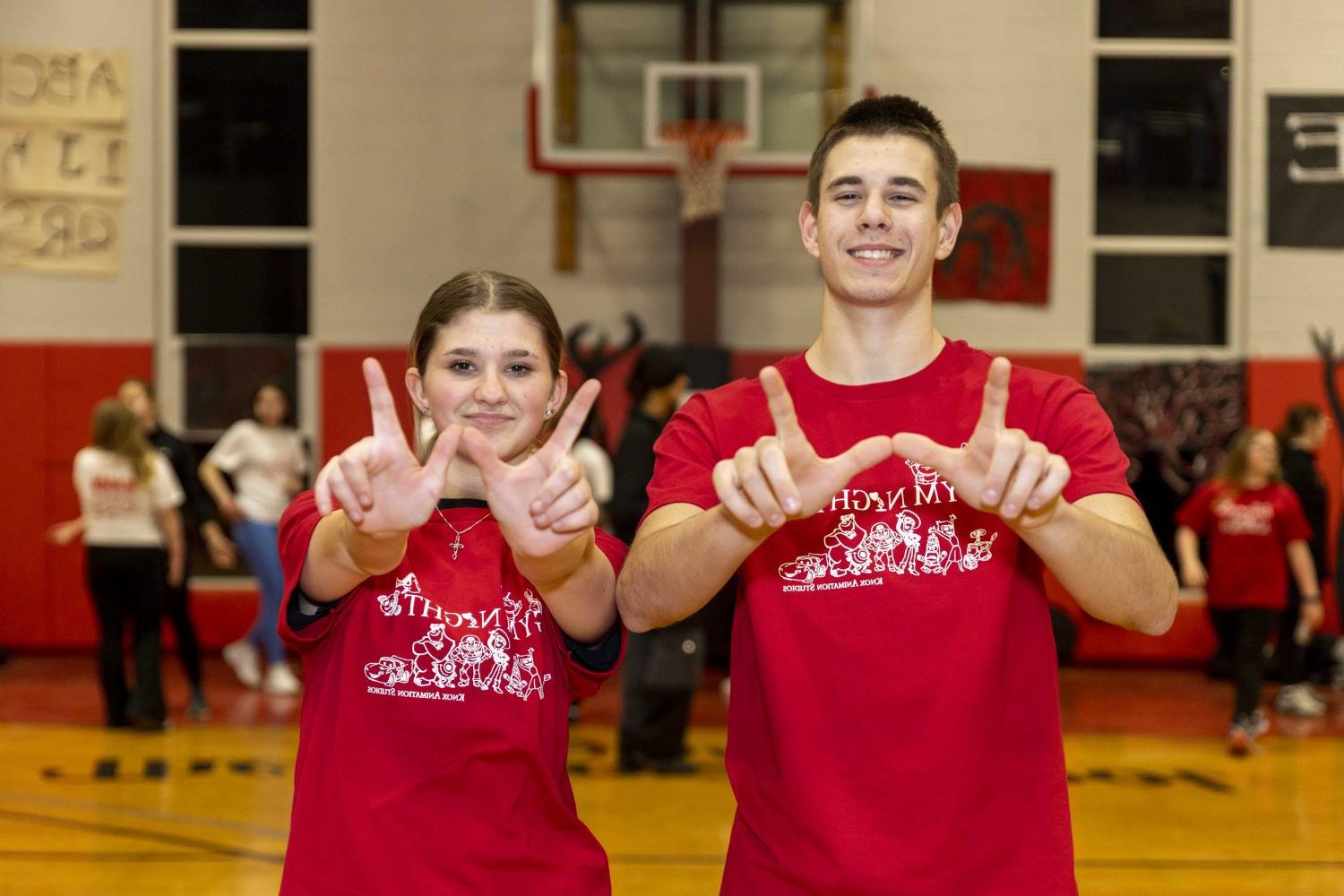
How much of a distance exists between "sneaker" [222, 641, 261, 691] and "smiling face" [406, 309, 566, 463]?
6880 millimetres

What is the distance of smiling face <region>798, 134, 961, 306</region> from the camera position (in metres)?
2.17

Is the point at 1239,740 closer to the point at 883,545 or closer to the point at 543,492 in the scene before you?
the point at 883,545

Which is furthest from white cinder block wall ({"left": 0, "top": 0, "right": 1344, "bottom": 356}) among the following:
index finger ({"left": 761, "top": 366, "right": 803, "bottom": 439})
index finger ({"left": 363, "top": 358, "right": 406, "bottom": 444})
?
index finger ({"left": 761, "top": 366, "right": 803, "bottom": 439})

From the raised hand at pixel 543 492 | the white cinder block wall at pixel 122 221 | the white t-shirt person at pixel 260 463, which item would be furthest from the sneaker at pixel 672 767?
the white cinder block wall at pixel 122 221

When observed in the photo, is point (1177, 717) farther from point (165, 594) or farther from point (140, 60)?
point (140, 60)

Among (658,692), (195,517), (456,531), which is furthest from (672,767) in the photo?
(456,531)

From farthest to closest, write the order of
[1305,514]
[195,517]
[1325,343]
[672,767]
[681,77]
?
1. [1325,343]
2. [681,77]
3. [1305,514]
4. [195,517]
5. [672,767]

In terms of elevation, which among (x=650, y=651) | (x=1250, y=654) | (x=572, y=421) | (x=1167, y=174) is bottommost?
(x=1250, y=654)

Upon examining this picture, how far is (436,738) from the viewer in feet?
7.30

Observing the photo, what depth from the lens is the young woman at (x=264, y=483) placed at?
27.6 ft

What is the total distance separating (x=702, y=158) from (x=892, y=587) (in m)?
7.36

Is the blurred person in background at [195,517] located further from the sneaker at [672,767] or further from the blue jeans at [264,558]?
the sneaker at [672,767]

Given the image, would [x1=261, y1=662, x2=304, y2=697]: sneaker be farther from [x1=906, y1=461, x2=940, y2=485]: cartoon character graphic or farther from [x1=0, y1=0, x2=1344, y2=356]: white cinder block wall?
[x1=906, y1=461, x2=940, y2=485]: cartoon character graphic

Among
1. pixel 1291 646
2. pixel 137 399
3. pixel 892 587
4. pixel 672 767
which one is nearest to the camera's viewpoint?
pixel 892 587
